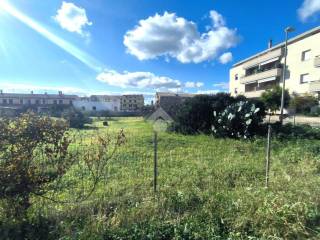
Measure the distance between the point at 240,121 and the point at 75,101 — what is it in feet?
258

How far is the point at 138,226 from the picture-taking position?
3.52m

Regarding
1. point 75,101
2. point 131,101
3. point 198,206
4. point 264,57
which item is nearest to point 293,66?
point 264,57

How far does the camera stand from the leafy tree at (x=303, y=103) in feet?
86.0

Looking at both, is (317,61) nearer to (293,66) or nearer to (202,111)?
(293,66)

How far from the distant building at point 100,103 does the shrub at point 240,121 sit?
69.9 m

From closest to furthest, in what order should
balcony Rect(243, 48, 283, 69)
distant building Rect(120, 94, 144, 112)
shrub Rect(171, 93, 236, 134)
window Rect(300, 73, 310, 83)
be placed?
shrub Rect(171, 93, 236, 134), window Rect(300, 73, 310, 83), balcony Rect(243, 48, 283, 69), distant building Rect(120, 94, 144, 112)

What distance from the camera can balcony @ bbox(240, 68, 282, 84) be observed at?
34656 millimetres

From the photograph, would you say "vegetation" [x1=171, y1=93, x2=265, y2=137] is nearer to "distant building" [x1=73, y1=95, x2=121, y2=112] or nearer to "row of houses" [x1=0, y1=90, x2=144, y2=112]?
"row of houses" [x1=0, y1=90, x2=144, y2=112]

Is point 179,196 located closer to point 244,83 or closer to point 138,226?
point 138,226

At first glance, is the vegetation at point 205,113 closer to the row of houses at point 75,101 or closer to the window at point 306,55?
the window at point 306,55

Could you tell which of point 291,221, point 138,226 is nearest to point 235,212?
point 291,221

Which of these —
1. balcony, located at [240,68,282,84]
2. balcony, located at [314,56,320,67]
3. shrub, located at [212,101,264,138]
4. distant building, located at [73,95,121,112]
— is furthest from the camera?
distant building, located at [73,95,121,112]

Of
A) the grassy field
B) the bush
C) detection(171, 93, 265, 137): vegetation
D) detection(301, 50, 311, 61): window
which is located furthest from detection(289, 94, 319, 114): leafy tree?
the grassy field

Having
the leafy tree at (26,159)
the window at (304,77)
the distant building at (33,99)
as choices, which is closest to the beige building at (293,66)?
the window at (304,77)
